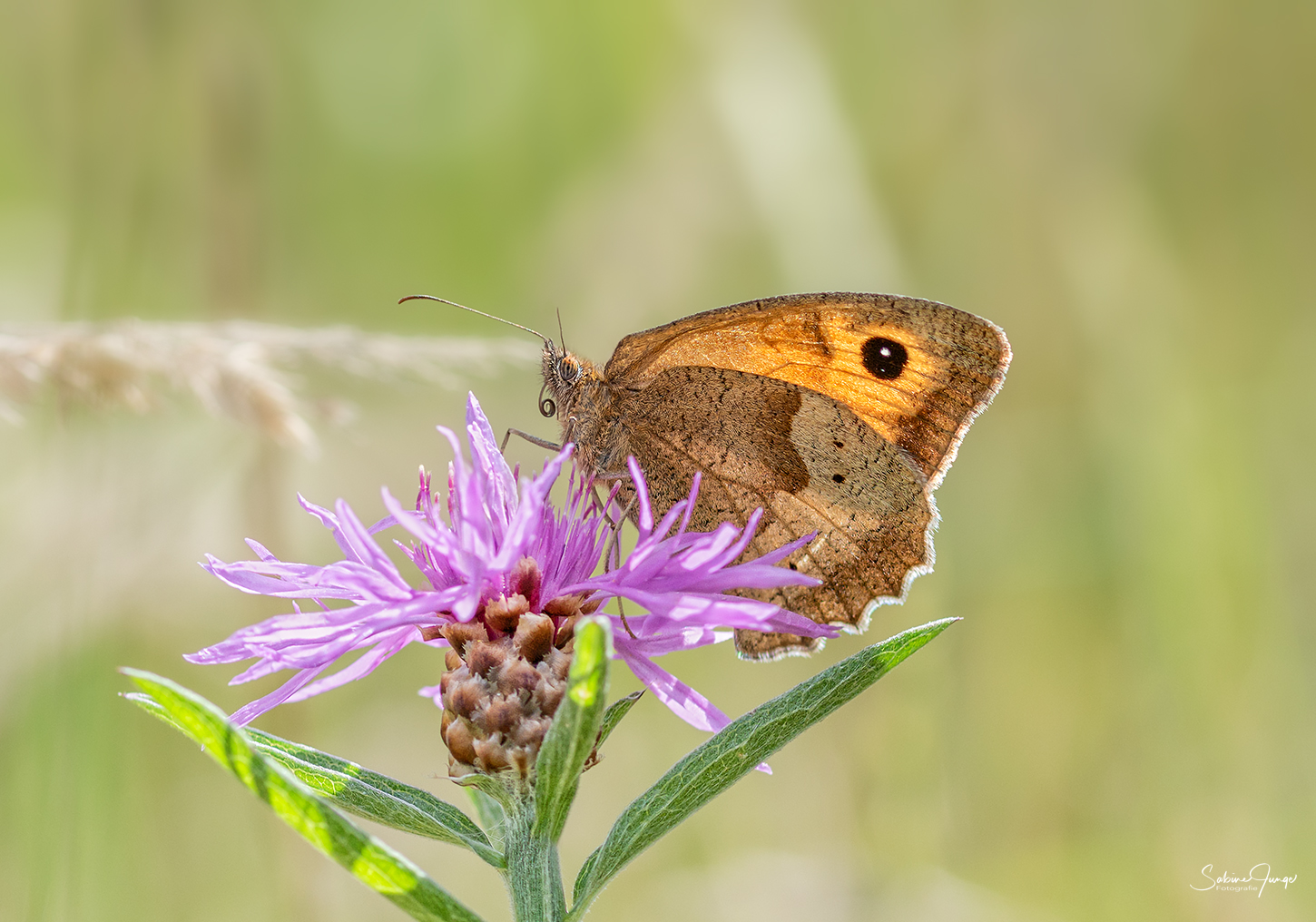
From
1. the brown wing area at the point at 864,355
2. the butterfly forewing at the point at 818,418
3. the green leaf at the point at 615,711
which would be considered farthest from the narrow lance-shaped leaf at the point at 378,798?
the brown wing area at the point at 864,355

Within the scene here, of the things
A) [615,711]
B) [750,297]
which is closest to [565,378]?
[615,711]

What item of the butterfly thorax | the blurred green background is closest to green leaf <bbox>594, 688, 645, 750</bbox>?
the butterfly thorax

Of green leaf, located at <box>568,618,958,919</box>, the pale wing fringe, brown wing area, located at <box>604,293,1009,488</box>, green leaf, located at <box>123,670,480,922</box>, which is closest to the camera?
green leaf, located at <box>123,670,480,922</box>

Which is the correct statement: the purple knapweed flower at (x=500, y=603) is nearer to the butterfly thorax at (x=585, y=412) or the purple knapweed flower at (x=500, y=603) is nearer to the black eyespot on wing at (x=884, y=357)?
the butterfly thorax at (x=585, y=412)

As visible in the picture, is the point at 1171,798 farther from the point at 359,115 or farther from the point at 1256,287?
the point at 359,115

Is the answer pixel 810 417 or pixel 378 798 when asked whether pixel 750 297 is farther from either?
pixel 378 798

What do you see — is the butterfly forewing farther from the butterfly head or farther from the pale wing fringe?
the pale wing fringe

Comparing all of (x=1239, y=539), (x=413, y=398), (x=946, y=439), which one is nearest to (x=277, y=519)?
(x=413, y=398)
